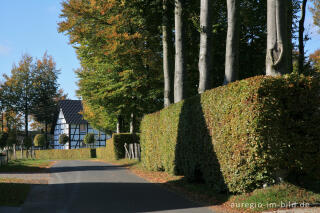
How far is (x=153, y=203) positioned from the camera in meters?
10.6

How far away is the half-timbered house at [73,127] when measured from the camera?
62375mm

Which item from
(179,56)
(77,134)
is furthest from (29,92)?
(179,56)

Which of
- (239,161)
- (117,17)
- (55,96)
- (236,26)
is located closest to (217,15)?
(117,17)

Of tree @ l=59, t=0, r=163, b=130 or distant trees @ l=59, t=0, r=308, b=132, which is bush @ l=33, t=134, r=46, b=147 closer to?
distant trees @ l=59, t=0, r=308, b=132

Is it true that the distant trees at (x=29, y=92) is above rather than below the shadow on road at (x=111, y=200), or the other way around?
above

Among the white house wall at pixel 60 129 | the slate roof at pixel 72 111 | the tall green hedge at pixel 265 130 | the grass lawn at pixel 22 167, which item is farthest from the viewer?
the white house wall at pixel 60 129

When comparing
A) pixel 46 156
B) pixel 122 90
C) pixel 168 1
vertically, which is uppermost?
pixel 168 1

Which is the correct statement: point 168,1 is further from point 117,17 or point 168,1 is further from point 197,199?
point 197,199

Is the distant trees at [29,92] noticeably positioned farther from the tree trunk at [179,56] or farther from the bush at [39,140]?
the tree trunk at [179,56]

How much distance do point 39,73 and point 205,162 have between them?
59429 millimetres

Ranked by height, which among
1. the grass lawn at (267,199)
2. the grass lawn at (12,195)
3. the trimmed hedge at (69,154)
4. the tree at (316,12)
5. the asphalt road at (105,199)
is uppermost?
the tree at (316,12)

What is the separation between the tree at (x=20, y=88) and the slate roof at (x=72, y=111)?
582 cm

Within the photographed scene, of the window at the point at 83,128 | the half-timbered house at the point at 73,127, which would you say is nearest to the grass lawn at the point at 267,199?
the half-timbered house at the point at 73,127

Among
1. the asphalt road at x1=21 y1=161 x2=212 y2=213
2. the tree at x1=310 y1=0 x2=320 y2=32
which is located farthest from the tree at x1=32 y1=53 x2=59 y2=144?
the asphalt road at x1=21 y1=161 x2=212 y2=213
